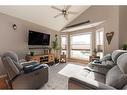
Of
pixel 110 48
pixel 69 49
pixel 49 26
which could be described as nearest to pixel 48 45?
pixel 49 26

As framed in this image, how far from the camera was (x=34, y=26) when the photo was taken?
206 inches

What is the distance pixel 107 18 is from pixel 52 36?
305 centimetres

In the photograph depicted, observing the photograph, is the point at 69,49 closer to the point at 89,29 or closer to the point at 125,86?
the point at 89,29

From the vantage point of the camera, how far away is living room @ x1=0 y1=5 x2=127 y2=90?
3.05 m

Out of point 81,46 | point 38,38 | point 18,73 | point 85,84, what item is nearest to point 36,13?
point 38,38

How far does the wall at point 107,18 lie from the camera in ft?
14.7

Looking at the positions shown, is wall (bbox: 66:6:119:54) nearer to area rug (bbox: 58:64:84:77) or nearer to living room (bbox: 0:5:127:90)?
living room (bbox: 0:5:127:90)

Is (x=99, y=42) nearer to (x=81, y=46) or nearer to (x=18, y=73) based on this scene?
(x=81, y=46)

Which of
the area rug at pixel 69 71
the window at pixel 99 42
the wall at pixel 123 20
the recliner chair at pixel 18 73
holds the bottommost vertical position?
the area rug at pixel 69 71

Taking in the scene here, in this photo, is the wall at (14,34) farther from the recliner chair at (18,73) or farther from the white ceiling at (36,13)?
the recliner chair at (18,73)

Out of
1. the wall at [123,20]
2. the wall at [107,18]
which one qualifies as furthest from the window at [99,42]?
the wall at [123,20]

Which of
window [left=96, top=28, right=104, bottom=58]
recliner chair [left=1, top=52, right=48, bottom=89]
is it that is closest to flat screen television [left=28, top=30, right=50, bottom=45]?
window [left=96, top=28, right=104, bottom=58]

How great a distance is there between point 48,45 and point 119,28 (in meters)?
3.43

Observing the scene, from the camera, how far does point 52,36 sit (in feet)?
21.8
